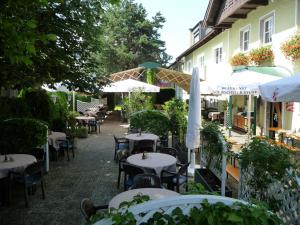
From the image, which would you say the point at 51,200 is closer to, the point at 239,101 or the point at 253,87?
the point at 253,87

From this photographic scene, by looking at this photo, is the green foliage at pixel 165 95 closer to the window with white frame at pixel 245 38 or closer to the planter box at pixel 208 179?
the window with white frame at pixel 245 38

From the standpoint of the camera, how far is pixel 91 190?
6.96m

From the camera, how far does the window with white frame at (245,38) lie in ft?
47.1

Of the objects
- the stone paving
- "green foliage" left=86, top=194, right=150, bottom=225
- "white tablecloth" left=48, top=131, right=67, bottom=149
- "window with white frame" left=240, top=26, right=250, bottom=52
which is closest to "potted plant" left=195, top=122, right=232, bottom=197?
the stone paving

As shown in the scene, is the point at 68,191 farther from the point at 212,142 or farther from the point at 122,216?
the point at 122,216

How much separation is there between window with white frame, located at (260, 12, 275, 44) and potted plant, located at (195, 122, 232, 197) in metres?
7.46

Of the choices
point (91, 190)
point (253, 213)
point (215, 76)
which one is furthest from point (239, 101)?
point (253, 213)

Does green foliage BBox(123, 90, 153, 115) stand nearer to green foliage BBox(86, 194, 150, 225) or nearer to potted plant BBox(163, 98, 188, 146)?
potted plant BBox(163, 98, 188, 146)

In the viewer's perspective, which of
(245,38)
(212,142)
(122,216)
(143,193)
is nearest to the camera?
(122,216)

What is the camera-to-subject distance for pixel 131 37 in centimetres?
3728

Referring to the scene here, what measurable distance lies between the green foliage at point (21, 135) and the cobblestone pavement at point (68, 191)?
103cm

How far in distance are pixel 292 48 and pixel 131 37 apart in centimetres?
2957

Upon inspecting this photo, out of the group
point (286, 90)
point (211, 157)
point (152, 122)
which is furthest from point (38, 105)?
point (286, 90)

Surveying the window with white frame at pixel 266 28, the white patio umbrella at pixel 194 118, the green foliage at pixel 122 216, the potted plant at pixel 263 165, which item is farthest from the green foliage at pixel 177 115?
the green foliage at pixel 122 216
